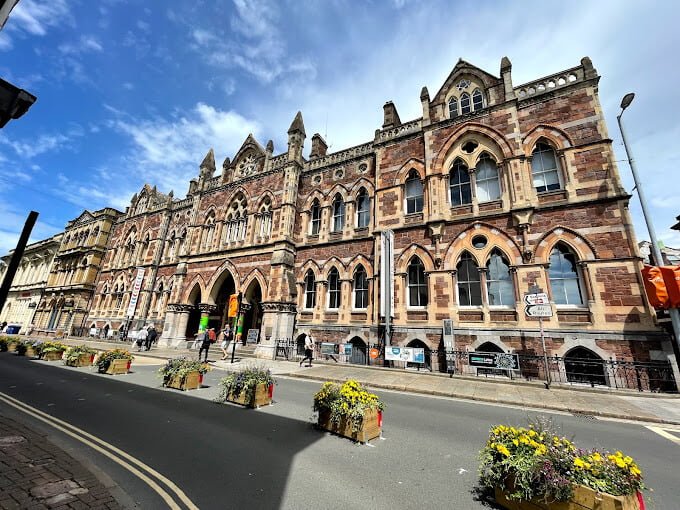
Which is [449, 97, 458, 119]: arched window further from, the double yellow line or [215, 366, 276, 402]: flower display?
the double yellow line

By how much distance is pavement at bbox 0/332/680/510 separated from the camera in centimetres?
Result: 359

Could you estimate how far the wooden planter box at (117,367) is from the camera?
1195 centimetres

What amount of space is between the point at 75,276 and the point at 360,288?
135 feet

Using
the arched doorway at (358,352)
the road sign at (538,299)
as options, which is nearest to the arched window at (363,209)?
the arched doorway at (358,352)

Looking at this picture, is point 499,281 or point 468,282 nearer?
point 499,281

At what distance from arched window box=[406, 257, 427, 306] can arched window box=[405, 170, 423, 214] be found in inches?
129

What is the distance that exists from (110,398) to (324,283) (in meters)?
13.0

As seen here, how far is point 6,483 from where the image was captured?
12.3 feet

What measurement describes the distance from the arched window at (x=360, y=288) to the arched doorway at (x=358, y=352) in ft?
6.83

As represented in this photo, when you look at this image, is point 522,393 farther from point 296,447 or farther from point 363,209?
point 363,209

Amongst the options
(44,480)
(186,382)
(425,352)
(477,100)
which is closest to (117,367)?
(186,382)

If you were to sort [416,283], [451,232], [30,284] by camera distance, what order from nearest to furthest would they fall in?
[451,232] < [416,283] < [30,284]

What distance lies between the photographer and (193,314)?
84.0 ft

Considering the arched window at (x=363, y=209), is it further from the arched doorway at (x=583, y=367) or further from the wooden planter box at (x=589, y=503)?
the wooden planter box at (x=589, y=503)
